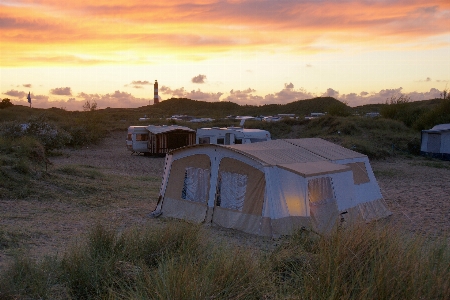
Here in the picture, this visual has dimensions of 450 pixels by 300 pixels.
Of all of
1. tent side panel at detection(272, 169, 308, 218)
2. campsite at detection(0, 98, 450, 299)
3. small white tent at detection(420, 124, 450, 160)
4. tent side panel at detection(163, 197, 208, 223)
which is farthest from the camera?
small white tent at detection(420, 124, 450, 160)

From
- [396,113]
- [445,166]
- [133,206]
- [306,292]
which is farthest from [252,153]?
[396,113]

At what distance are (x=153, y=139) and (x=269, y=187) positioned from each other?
16410 millimetres

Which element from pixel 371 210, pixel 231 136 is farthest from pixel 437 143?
pixel 371 210

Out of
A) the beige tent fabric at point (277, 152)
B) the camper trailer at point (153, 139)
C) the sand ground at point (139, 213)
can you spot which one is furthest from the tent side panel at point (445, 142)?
the beige tent fabric at point (277, 152)

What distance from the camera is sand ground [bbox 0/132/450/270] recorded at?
7.90 m

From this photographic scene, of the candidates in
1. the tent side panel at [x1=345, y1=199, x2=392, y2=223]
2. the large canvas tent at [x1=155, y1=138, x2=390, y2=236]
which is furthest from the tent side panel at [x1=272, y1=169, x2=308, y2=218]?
the tent side panel at [x1=345, y1=199, x2=392, y2=223]

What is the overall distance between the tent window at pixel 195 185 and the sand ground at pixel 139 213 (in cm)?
88

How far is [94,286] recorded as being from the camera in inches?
186

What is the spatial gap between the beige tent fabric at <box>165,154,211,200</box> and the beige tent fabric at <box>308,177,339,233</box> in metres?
2.37

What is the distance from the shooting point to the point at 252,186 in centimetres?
931

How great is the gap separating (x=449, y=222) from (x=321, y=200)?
3.33 m

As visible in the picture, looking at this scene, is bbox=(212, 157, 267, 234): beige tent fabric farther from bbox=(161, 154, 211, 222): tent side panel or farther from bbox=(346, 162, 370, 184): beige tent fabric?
bbox=(346, 162, 370, 184): beige tent fabric

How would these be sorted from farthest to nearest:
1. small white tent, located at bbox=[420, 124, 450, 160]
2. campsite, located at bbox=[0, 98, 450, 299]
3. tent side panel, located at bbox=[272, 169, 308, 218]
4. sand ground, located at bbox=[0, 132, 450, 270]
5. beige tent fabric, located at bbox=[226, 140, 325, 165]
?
1. small white tent, located at bbox=[420, 124, 450, 160]
2. beige tent fabric, located at bbox=[226, 140, 325, 165]
3. tent side panel, located at bbox=[272, 169, 308, 218]
4. sand ground, located at bbox=[0, 132, 450, 270]
5. campsite, located at bbox=[0, 98, 450, 299]

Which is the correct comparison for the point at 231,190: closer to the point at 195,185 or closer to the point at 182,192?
the point at 195,185
